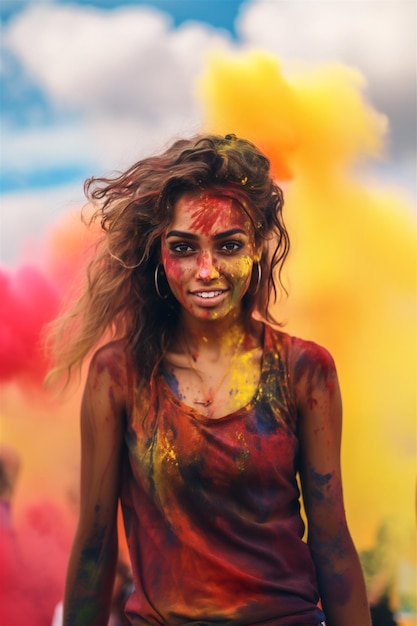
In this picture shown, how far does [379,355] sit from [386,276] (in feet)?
0.80

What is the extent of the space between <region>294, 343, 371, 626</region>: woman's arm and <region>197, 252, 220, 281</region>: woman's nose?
318 mm

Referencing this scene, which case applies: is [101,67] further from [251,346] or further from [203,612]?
[203,612]

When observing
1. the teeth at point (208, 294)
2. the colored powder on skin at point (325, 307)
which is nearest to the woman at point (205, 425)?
the teeth at point (208, 294)

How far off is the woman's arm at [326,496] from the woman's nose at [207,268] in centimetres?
32

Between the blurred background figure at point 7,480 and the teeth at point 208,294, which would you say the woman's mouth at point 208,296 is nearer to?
the teeth at point 208,294

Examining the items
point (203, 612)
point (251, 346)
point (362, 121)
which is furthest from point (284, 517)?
point (362, 121)

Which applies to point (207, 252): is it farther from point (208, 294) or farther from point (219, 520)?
point (219, 520)

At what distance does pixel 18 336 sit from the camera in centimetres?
268

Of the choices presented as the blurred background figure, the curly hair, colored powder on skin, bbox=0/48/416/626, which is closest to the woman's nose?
the curly hair

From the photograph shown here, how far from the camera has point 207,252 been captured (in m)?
2.04

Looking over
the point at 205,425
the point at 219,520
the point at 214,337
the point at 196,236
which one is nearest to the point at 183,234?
the point at 196,236

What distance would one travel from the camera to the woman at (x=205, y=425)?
80.0 inches

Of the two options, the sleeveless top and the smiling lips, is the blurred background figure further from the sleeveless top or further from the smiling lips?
the smiling lips

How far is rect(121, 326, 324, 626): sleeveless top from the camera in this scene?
2.02 m
